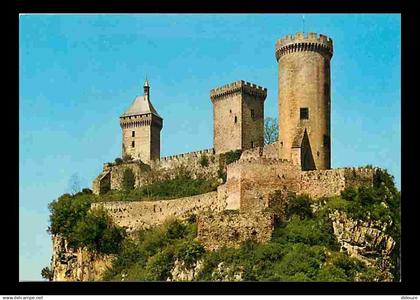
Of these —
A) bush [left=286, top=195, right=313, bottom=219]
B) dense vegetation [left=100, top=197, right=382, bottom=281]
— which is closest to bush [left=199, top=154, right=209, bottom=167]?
dense vegetation [left=100, top=197, right=382, bottom=281]

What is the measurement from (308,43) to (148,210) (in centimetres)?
1043

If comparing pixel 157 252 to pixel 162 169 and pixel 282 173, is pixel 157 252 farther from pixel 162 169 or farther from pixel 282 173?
pixel 162 169

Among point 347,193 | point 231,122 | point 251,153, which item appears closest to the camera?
point 347,193

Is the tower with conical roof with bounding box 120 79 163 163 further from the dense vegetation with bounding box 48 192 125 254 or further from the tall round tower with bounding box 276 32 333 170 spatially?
the tall round tower with bounding box 276 32 333 170

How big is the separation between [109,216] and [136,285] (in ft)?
51.8

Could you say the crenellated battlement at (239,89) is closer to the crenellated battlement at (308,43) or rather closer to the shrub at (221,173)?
the shrub at (221,173)

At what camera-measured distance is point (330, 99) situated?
4412 centimetres

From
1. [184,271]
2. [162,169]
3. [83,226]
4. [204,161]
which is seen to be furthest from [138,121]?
[184,271]

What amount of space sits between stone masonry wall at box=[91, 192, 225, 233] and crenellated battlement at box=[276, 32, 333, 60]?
7244 mm

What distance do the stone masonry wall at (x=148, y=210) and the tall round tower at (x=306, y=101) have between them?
4420 millimetres

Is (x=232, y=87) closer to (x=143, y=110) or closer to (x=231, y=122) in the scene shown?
(x=231, y=122)

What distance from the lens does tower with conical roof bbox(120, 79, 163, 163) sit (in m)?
61.4
